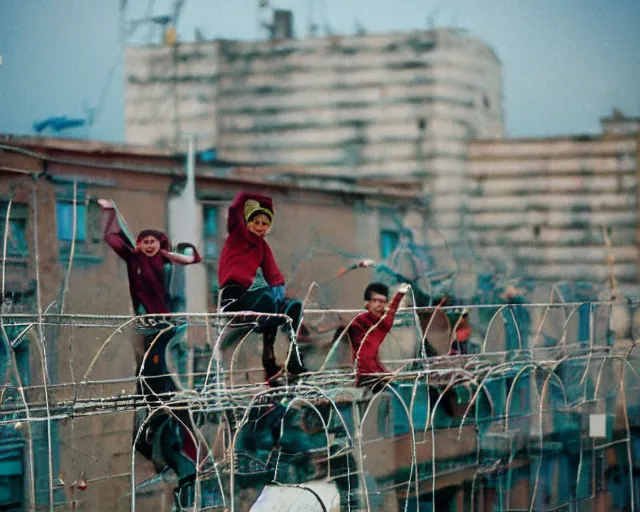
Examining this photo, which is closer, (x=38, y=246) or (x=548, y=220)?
(x=38, y=246)

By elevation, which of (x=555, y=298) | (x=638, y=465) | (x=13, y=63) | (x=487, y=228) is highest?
(x=13, y=63)

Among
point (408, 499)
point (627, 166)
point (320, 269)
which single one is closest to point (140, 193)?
Result: point (320, 269)

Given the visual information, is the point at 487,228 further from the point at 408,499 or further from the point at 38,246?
the point at 38,246

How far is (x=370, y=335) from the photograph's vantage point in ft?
16.3

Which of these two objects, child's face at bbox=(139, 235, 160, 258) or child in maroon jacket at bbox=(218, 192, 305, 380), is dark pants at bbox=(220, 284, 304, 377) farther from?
child's face at bbox=(139, 235, 160, 258)

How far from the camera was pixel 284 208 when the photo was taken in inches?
213

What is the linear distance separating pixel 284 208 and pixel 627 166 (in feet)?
6.59

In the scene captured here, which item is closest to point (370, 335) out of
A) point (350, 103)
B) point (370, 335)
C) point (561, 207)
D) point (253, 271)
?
point (370, 335)

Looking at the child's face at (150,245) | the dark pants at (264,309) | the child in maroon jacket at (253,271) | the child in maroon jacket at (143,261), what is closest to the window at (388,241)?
the child in maroon jacket at (253,271)

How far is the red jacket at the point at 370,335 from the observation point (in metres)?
4.93

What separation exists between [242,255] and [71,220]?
2.25 ft

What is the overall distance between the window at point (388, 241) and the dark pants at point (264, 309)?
112 centimetres

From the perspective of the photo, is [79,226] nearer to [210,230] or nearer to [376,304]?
[210,230]

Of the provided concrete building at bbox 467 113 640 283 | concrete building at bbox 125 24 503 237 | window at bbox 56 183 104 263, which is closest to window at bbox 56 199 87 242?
window at bbox 56 183 104 263
